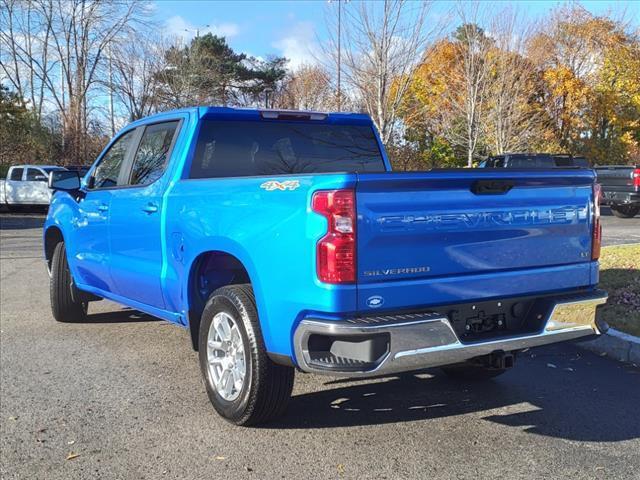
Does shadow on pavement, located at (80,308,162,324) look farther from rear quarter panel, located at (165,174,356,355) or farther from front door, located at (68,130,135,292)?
rear quarter panel, located at (165,174,356,355)

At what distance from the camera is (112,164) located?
5891mm

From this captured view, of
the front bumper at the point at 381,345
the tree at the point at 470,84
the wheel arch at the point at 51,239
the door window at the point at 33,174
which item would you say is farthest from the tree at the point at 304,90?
the front bumper at the point at 381,345

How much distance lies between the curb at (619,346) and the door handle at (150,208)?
12.2ft

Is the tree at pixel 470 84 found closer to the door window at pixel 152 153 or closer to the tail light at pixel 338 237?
the door window at pixel 152 153

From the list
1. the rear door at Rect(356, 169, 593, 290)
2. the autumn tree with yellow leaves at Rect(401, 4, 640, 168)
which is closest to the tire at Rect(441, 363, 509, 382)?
the rear door at Rect(356, 169, 593, 290)

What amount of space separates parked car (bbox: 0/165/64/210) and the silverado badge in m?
20.7

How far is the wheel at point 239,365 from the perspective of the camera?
12.1 feet

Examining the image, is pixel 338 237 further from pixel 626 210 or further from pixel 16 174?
pixel 16 174

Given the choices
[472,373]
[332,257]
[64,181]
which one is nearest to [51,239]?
[64,181]

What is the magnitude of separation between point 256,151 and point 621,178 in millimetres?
16825

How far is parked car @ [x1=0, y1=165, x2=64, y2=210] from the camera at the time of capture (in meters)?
22.2

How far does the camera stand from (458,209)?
3.43m

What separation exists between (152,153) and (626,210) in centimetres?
1868

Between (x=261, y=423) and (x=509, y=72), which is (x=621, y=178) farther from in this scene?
(x=261, y=423)
